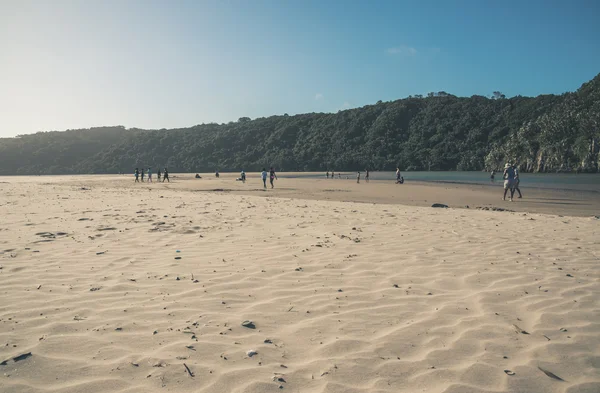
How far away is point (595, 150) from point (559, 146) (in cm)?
847

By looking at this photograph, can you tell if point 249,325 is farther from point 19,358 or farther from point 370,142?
point 370,142

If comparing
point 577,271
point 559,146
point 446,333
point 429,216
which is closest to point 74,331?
point 446,333

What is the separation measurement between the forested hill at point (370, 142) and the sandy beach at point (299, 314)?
3221 inches

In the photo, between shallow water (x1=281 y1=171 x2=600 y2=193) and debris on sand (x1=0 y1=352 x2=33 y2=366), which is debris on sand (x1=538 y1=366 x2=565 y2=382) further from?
shallow water (x1=281 y1=171 x2=600 y2=193)

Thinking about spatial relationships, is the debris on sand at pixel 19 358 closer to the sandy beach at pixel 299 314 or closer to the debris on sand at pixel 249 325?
the sandy beach at pixel 299 314

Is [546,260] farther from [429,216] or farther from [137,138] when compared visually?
[137,138]

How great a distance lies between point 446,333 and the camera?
3.54m

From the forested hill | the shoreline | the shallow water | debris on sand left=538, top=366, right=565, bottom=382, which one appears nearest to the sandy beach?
debris on sand left=538, top=366, right=565, bottom=382

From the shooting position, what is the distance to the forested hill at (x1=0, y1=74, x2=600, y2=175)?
81.1 m

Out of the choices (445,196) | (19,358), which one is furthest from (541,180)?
(19,358)

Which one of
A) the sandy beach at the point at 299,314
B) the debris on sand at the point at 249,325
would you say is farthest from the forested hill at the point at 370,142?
the debris on sand at the point at 249,325

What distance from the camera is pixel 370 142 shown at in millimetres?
118125

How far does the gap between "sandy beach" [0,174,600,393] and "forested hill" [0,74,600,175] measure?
3221 inches

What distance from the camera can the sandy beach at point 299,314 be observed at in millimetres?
2820
